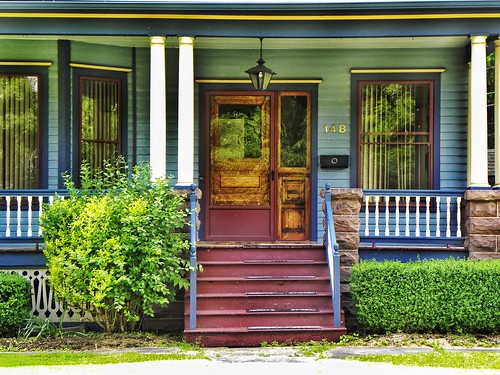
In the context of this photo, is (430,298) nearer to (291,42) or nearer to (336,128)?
(336,128)

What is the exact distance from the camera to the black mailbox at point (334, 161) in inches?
355

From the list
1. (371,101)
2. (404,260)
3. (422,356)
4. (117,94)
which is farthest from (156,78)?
(422,356)

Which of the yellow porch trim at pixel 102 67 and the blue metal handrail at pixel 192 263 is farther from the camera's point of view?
the yellow porch trim at pixel 102 67

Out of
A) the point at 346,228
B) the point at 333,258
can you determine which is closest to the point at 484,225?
the point at 346,228

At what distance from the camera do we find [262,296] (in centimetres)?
700

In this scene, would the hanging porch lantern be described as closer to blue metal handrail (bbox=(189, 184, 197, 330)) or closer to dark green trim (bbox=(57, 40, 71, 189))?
blue metal handrail (bbox=(189, 184, 197, 330))

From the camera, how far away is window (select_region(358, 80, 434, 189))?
9094 millimetres

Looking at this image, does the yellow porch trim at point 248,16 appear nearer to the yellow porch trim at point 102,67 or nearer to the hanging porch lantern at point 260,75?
the hanging porch lantern at point 260,75

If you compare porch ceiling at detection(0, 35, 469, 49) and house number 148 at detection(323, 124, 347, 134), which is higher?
porch ceiling at detection(0, 35, 469, 49)

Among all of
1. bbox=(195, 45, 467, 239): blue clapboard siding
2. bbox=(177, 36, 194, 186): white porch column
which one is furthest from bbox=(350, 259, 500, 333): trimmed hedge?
bbox=(177, 36, 194, 186): white porch column

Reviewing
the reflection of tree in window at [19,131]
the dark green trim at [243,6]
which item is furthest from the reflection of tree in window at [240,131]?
the reflection of tree in window at [19,131]

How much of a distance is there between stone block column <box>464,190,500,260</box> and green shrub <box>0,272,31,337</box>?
17.5 ft

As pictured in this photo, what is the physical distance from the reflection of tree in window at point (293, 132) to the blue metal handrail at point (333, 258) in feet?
6.05

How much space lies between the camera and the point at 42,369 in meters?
5.52
